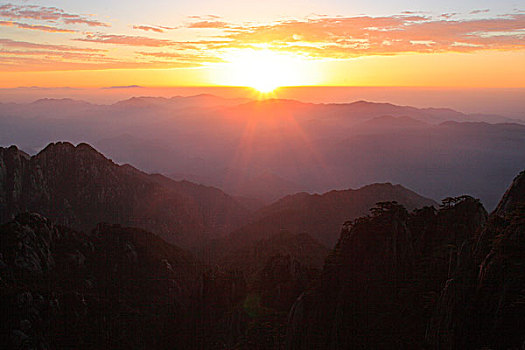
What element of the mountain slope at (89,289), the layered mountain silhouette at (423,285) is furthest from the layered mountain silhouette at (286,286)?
the mountain slope at (89,289)

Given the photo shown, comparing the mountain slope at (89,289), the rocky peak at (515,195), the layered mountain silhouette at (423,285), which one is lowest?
the mountain slope at (89,289)

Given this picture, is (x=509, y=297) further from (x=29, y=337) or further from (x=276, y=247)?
(x=276, y=247)

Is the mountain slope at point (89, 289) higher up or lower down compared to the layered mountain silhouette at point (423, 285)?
lower down

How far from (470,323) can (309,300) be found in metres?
23.2

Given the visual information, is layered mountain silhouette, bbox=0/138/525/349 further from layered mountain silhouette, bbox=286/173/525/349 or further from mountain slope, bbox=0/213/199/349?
mountain slope, bbox=0/213/199/349

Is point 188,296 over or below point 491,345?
below

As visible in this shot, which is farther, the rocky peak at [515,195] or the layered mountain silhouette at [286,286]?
the rocky peak at [515,195]

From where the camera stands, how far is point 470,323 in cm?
3170

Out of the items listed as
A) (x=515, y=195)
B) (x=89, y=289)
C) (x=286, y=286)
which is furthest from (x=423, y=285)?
(x=89, y=289)

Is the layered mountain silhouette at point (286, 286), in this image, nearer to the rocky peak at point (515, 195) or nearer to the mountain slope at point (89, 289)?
the rocky peak at point (515, 195)

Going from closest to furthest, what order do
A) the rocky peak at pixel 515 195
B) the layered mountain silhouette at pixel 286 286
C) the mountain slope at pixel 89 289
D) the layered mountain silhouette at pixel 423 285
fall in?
1. the layered mountain silhouette at pixel 423 285
2. the layered mountain silhouette at pixel 286 286
3. the rocky peak at pixel 515 195
4. the mountain slope at pixel 89 289

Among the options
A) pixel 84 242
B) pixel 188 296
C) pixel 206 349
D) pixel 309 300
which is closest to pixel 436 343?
pixel 309 300

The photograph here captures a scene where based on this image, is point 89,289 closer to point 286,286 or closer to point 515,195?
point 286,286

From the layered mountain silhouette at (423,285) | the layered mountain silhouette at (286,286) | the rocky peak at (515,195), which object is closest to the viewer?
the layered mountain silhouette at (423,285)
